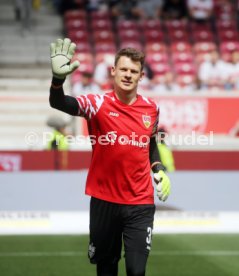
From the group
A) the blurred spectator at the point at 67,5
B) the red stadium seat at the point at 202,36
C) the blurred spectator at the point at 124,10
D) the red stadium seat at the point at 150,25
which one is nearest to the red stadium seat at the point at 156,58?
the red stadium seat at the point at 150,25

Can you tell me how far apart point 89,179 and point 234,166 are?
858 centimetres

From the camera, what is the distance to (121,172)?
6.30 metres

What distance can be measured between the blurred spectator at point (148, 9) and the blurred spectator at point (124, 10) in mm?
109

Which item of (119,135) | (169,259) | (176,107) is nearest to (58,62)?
(119,135)

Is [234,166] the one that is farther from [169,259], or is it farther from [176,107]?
[169,259]

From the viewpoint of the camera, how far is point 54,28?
837 inches

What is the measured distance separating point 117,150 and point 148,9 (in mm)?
15674

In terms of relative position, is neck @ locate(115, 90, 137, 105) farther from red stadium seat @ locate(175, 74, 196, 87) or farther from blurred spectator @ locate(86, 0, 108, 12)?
blurred spectator @ locate(86, 0, 108, 12)

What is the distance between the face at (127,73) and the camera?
620cm

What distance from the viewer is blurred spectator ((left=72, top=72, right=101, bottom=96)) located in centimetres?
1717

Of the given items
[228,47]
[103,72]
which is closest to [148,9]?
[228,47]

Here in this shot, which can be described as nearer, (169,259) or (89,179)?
(89,179)

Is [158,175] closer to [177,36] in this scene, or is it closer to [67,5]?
[177,36]

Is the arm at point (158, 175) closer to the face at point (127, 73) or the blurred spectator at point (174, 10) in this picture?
the face at point (127, 73)
